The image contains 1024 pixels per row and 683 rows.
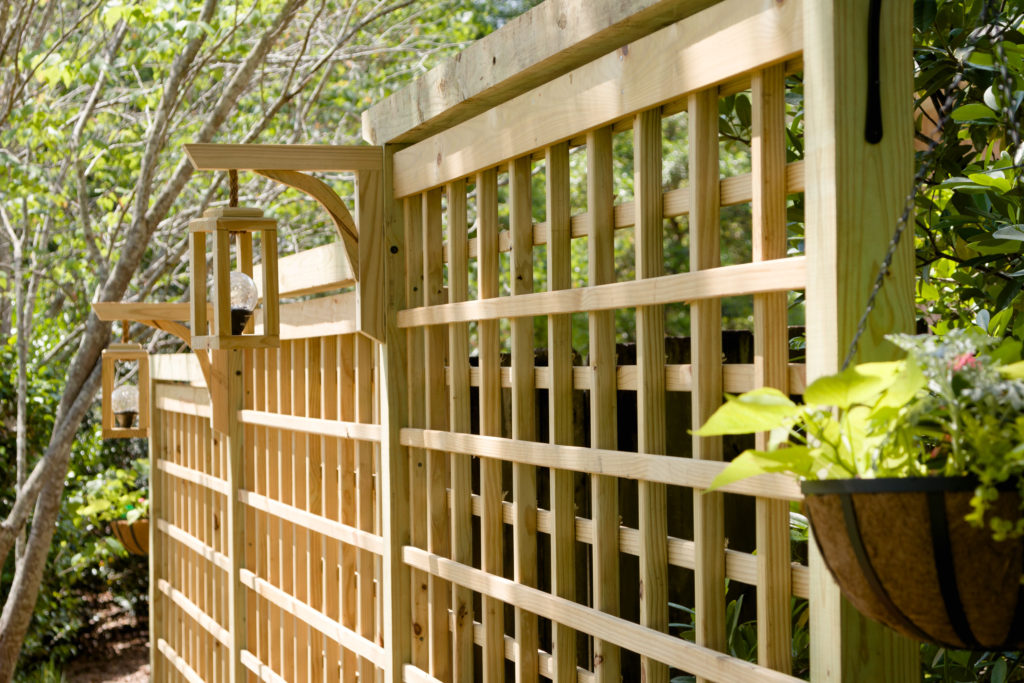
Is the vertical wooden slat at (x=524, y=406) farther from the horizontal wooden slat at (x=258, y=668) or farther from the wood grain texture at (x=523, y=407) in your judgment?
the horizontal wooden slat at (x=258, y=668)

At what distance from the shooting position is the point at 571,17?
1.88m

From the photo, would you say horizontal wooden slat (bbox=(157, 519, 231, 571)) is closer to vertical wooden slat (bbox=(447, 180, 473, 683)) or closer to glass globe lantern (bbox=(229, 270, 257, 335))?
glass globe lantern (bbox=(229, 270, 257, 335))

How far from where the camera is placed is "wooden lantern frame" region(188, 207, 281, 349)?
9.26ft

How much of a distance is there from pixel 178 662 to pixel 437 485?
2961 millimetres

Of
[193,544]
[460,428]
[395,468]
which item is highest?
[460,428]

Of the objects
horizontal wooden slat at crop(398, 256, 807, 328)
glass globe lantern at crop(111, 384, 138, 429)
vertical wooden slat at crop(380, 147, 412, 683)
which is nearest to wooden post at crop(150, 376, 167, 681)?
glass globe lantern at crop(111, 384, 138, 429)

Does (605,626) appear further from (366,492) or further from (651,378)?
(366,492)

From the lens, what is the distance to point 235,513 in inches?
152

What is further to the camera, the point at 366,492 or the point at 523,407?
the point at 366,492

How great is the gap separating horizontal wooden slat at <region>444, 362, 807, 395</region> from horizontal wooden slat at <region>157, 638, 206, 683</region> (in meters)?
3.08

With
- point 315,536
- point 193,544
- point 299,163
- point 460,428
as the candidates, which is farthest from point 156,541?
point 460,428

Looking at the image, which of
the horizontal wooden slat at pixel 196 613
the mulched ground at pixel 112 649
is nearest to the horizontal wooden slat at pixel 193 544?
the horizontal wooden slat at pixel 196 613

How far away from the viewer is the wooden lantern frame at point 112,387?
4582 mm

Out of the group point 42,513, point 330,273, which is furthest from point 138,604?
point 330,273
